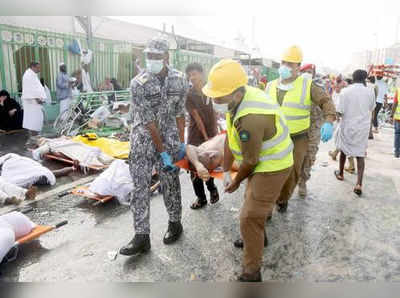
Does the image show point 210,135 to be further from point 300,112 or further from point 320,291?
point 320,291

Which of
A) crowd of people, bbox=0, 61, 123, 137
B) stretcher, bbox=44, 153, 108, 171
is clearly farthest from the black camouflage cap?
crowd of people, bbox=0, 61, 123, 137

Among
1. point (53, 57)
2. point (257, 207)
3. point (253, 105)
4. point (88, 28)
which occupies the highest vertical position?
point (88, 28)

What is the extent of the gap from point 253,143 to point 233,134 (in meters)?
0.26

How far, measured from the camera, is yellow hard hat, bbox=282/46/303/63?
3504mm

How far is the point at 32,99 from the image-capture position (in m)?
7.47

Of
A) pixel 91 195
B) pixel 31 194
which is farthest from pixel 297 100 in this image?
pixel 31 194

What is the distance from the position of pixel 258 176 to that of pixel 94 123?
19.2 ft

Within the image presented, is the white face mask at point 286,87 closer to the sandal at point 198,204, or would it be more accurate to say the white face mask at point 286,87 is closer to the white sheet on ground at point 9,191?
the sandal at point 198,204

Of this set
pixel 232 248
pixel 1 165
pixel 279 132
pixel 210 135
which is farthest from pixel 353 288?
pixel 1 165

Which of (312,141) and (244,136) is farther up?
(244,136)

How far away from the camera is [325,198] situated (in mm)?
4312

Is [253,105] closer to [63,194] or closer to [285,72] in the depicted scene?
[285,72]

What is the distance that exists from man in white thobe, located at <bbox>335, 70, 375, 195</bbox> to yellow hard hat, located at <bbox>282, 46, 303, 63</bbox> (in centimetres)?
144

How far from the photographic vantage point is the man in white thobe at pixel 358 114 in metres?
4.52
